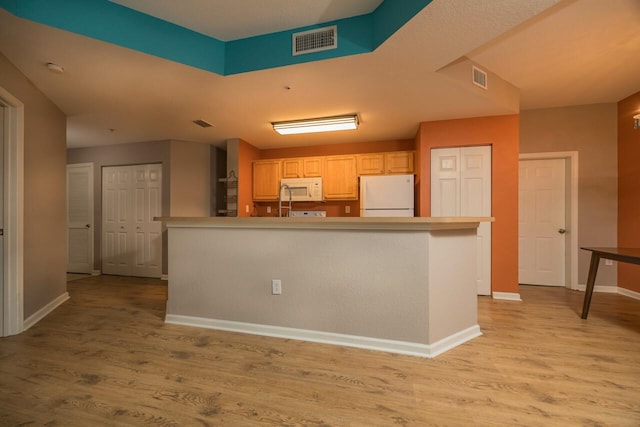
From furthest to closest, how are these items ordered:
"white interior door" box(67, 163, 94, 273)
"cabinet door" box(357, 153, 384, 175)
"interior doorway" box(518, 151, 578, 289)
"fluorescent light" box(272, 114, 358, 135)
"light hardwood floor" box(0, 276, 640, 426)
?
"white interior door" box(67, 163, 94, 273) < "cabinet door" box(357, 153, 384, 175) < "interior doorway" box(518, 151, 578, 289) < "fluorescent light" box(272, 114, 358, 135) < "light hardwood floor" box(0, 276, 640, 426)

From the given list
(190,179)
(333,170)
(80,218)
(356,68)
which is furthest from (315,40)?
(80,218)

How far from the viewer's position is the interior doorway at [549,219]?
4.21m

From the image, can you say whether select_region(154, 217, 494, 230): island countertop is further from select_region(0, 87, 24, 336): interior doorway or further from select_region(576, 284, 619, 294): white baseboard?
select_region(576, 284, 619, 294): white baseboard

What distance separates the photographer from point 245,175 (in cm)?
510

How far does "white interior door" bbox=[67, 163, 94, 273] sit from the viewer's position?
17.8ft

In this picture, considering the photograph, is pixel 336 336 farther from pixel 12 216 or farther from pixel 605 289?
pixel 605 289

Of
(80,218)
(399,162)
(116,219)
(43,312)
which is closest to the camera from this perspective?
(43,312)

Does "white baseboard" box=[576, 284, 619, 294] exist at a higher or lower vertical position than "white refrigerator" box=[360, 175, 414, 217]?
lower

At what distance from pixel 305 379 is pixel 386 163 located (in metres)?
3.62

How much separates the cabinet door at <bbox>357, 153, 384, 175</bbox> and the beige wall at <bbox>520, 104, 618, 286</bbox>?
97.1 inches

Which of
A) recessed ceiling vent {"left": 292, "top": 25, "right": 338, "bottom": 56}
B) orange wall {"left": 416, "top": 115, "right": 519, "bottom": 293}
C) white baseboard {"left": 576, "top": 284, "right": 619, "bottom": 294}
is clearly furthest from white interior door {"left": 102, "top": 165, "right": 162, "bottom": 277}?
white baseboard {"left": 576, "top": 284, "right": 619, "bottom": 294}

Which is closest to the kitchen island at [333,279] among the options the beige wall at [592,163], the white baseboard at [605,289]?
the white baseboard at [605,289]

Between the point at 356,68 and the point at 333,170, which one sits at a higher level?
the point at 356,68

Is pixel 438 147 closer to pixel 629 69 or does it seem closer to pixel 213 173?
pixel 629 69
